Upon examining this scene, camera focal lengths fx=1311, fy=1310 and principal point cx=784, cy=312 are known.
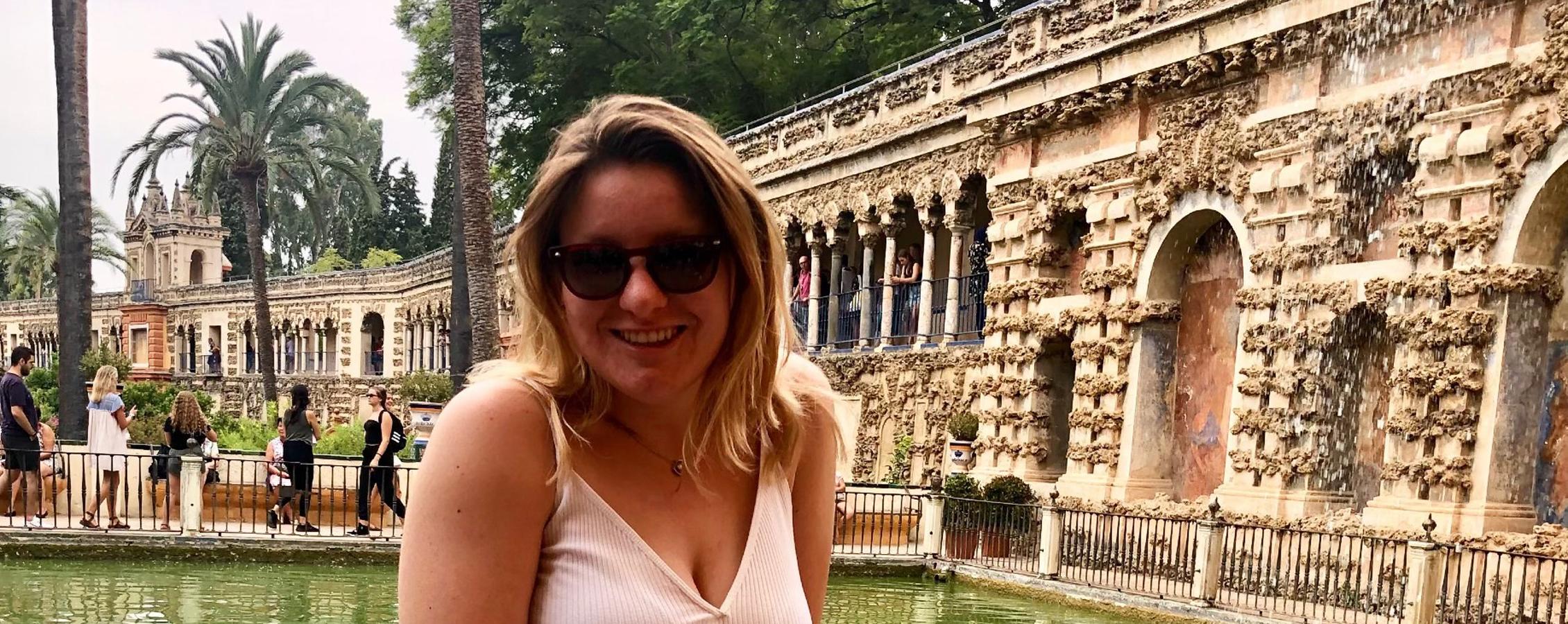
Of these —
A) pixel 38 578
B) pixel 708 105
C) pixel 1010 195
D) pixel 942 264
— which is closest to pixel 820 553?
pixel 38 578

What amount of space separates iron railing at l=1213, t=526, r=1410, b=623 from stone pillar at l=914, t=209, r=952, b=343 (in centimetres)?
994

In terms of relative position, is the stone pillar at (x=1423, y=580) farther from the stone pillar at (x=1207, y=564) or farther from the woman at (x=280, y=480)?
the woman at (x=280, y=480)

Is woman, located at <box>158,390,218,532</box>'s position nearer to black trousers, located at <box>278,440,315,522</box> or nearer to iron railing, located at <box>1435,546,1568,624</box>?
black trousers, located at <box>278,440,315,522</box>

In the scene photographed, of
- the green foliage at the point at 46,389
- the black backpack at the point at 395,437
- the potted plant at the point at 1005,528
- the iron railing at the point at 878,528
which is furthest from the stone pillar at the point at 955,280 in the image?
the green foliage at the point at 46,389

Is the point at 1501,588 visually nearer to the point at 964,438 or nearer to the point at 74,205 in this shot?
the point at 964,438

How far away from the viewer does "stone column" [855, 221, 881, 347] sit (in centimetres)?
2473

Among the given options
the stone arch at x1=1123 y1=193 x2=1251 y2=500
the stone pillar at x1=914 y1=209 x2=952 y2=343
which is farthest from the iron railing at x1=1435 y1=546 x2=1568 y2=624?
the stone pillar at x1=914 y1=209 x2=952 y2=343

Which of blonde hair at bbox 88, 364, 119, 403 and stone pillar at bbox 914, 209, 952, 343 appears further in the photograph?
stone pillar at bbox 914, 209, 952, 343

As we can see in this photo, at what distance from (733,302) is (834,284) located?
2470 centimetres

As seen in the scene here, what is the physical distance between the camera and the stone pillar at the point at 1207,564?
11.8 m

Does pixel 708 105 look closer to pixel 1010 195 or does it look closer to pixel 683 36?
pixel 683 36

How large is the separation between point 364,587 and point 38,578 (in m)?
2.95

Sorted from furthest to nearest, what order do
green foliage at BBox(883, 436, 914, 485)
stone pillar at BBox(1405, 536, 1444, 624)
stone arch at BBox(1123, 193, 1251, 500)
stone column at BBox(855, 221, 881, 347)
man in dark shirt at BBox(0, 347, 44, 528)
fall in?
stone column at BBox(855, 221, 881, 347)
green foliage at BBox(883, 436, 914, 485)
stone arch at BBox(1123, 193, 1251, 500)
man in dark shirt at BBox(0, 347, 44, 528)
stone pillar at BBox(1405, 536, 1444, 624)

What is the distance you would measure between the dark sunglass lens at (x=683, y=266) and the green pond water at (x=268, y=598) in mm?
9935
